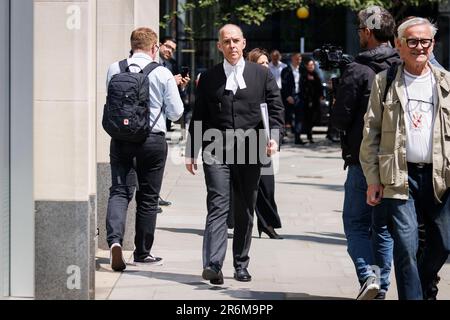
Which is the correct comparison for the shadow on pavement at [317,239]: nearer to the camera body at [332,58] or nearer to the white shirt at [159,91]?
→ the white shirt at [159,91]

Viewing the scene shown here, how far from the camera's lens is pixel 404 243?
648cm

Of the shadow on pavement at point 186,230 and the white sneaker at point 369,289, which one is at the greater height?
the white sneaker at point 369,289

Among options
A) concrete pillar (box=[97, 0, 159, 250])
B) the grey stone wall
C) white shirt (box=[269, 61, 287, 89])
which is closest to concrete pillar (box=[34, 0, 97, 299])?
the grey stone wall

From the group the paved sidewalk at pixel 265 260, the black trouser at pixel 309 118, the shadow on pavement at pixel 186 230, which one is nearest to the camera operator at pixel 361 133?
the paved sidewalk at pixel 265 260

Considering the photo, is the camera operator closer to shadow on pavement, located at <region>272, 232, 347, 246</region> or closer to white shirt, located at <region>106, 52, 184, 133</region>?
white shirt, located at <region>106, 52, 184, 133</region>

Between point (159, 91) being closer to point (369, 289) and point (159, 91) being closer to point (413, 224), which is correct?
point (369, 289)

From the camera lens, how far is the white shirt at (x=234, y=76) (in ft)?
27.1

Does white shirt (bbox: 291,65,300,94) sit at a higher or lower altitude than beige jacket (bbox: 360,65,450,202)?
higher

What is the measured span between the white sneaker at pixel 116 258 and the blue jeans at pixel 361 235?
1949mm

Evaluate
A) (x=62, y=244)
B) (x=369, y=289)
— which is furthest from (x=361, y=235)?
(x=62, y=244)

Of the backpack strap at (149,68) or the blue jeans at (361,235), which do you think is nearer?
the blue jeans at (361,235)

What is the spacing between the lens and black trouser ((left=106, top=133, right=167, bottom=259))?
8711 millimetres

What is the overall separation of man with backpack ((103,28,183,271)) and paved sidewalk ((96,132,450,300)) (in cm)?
33

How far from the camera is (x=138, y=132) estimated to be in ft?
28.1
